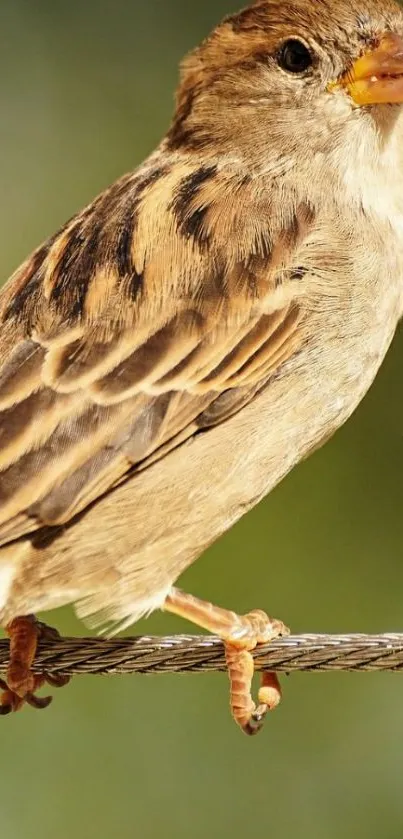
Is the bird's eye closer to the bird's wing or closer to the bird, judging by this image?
the bird

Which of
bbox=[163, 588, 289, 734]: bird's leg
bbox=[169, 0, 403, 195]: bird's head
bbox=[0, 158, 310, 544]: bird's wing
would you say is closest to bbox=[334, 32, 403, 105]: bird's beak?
bbox=[169, 0, 403, 195]: bird's head

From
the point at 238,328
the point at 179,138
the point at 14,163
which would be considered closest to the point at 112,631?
the point at 238,328

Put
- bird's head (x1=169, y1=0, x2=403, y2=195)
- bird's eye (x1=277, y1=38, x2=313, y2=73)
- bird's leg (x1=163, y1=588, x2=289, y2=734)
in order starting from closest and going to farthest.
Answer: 1. bird's leg (x1=163, y1=588, x2=289, y2=734)
2. bird's head (x1=169, y1=0, x2=403, y2=195)
3. bird's eye (x1=277, y1=38, x2=313, y2=73)

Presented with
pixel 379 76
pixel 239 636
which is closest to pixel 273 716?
pixel 239 636

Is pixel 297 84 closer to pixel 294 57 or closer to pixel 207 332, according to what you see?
pixel 294 57

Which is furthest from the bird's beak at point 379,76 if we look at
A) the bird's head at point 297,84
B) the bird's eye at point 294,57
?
the bird's eye at point 294,57

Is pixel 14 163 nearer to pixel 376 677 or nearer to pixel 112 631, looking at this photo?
pixel 376 677
